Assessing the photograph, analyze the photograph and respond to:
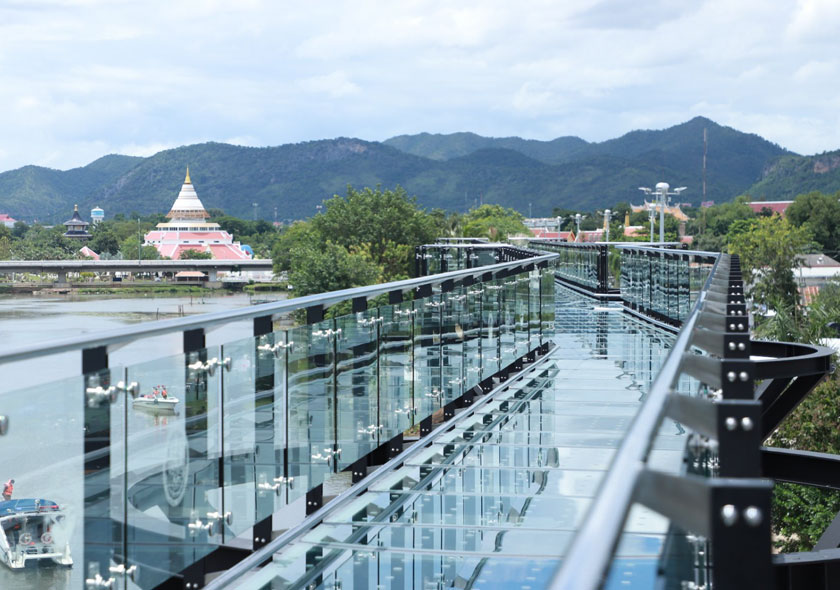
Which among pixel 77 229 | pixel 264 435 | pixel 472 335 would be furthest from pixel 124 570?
pixel 77 229

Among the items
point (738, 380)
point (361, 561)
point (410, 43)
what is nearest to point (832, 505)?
point (361, 561)

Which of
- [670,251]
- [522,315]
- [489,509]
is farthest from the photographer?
[670,251]

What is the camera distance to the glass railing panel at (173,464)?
3199 mm

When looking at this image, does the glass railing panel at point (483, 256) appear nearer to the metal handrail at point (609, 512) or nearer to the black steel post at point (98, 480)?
the black steel post at point (98, 480)

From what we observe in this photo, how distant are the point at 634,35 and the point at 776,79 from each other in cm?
2665

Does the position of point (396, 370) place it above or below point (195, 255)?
above

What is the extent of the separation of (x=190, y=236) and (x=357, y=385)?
530ft

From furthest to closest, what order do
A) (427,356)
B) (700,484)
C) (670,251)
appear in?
(670,251)
(427,356)
(700,484)

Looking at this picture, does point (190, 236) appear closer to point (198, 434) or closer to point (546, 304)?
point (546, 304)

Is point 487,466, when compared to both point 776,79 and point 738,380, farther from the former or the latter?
point 776,79

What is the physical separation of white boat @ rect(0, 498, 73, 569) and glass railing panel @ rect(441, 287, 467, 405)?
4.23 m

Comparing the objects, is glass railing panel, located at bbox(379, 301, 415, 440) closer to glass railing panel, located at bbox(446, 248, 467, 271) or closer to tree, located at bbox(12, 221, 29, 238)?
glass railing panel, located at bbox(446, 248, 467, 271)

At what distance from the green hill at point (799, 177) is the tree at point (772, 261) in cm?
10138

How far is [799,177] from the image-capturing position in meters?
173
